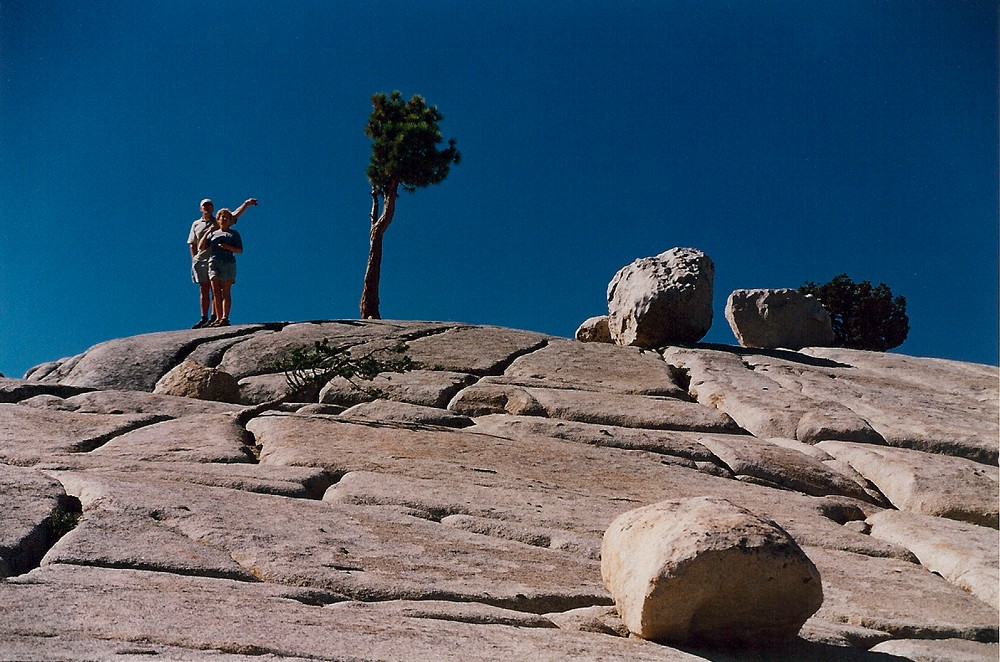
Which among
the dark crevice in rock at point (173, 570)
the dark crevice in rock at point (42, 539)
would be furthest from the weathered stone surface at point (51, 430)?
the dark crevice in rock at point (173, 570)

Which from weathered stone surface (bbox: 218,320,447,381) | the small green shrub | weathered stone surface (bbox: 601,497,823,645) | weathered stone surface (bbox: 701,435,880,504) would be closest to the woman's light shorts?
weathered stone surface (bbox: 218,320,447,381)

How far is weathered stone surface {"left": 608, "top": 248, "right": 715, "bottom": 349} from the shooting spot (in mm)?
14539

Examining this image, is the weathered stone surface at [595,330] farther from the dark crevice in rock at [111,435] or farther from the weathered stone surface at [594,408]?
the dark crevice in rock at [111,435]

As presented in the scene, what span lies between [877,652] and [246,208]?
1405cm

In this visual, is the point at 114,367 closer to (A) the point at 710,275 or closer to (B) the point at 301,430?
(B) the point at 301,430

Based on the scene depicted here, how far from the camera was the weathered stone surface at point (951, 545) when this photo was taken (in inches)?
220

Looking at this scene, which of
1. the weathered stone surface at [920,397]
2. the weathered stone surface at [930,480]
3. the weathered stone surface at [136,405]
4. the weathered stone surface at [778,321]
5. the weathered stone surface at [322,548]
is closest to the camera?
the weathered stone surface at [322,548]

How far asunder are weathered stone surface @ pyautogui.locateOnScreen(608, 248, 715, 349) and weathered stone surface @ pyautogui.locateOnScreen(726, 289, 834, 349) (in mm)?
1564

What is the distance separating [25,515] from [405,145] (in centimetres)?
2043

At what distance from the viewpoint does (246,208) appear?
16.2 meters

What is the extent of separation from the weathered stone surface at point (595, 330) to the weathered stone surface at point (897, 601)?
1085 centimetres

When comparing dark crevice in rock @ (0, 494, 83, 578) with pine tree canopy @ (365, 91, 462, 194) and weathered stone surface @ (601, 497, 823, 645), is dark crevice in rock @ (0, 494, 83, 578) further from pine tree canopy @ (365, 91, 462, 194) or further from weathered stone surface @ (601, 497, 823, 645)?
pine tree canopy @ (365, 91, 462, 194)

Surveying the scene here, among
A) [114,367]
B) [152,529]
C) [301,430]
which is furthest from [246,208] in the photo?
[152,529]

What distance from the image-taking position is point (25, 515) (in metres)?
4.56
